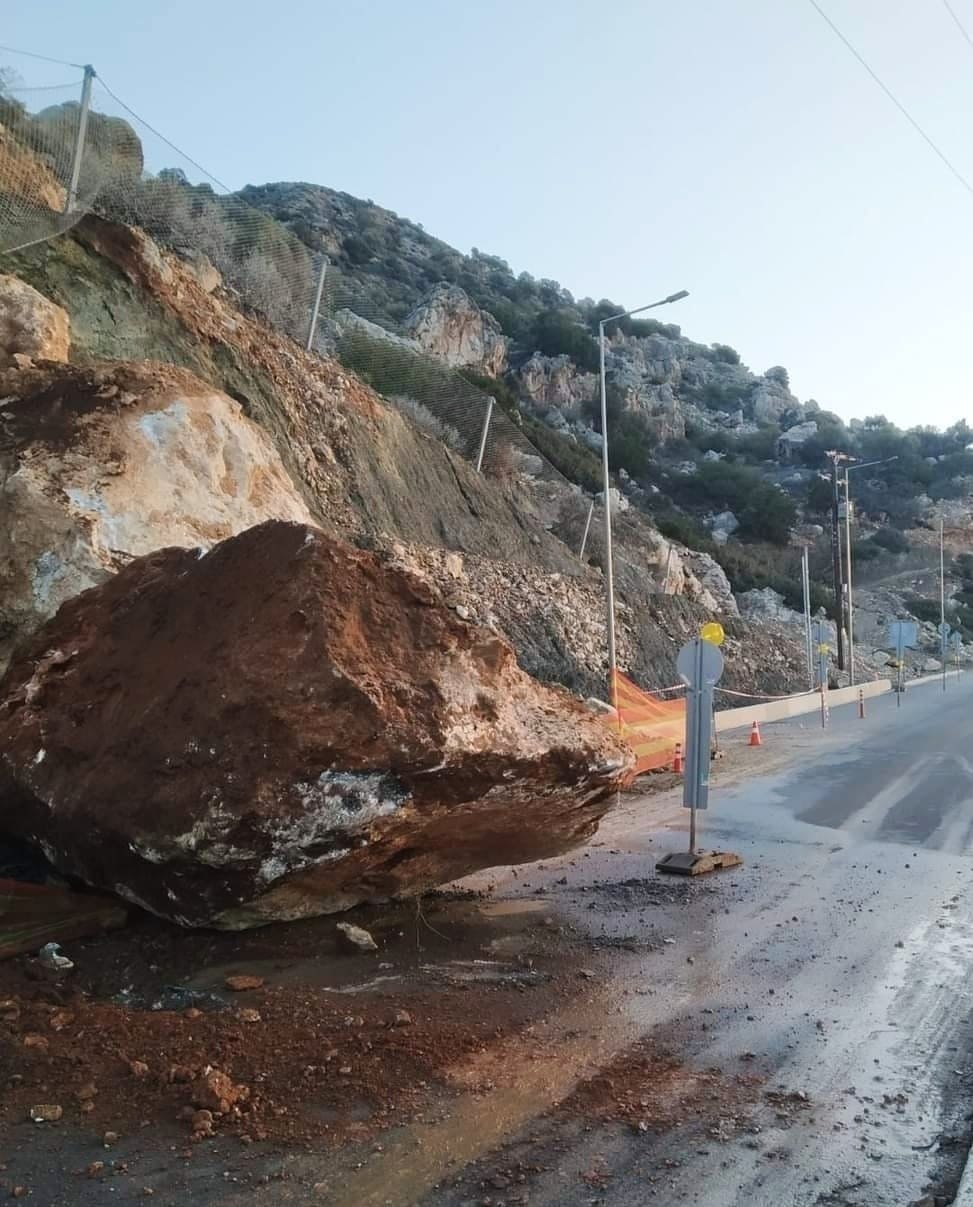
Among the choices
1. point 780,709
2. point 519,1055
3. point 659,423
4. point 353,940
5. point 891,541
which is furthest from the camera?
point 659,423

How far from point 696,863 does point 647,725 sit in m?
7.49

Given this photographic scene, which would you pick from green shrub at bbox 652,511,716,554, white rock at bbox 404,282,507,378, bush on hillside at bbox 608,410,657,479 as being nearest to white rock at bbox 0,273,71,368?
white rock at bbox 404,282,507,378

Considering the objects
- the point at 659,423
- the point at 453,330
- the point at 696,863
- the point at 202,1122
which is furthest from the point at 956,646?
the point at 202,1122

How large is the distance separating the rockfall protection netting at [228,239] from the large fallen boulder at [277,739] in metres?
9.68

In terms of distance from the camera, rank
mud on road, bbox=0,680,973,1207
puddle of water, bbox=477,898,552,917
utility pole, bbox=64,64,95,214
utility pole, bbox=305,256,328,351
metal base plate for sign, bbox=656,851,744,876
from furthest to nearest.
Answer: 1. utility pole, bbox=305,256,328,351
2. utility pole, bbox=64,64,95,214
3. metal base plate for sign, bbox=656,851,744,876
4. puddle of water, bbox=477,898,552,917
5. mud on road, bbox=0,680,973,1207

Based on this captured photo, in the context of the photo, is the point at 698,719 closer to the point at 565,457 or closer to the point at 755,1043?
the point at 755,1043

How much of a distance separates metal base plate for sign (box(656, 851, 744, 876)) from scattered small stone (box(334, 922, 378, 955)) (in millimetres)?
3132

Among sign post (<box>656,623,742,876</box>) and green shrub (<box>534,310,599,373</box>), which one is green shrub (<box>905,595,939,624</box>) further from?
sign post (<box>656,623,742,876</box>)

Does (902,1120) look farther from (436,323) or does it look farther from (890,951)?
(436,323)

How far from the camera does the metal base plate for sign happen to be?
26.7 feet

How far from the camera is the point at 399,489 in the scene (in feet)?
69.6

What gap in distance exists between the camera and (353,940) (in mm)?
5816

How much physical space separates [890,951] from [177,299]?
14.7 meters

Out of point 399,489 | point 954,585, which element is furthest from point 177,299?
point 954,585
